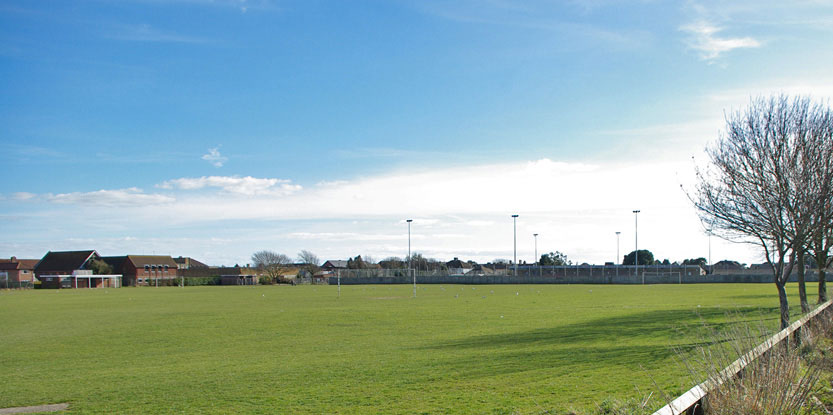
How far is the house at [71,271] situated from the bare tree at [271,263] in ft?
94.5

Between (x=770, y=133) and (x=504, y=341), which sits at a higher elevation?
(x=770, y=133)

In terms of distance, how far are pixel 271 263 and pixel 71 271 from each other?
41154mm

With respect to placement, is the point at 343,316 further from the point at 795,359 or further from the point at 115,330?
the point at 795,359

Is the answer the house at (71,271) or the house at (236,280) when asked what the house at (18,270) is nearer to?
the house at (71,271)

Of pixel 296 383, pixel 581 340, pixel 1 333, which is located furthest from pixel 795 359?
pixel 1 333

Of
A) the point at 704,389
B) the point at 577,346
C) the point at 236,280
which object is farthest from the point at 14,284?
the point at 704,389

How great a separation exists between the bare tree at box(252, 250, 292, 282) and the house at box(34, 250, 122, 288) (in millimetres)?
28799

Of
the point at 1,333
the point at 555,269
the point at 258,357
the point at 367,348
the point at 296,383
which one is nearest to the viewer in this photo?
the point at 296,383

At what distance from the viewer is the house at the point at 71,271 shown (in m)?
108

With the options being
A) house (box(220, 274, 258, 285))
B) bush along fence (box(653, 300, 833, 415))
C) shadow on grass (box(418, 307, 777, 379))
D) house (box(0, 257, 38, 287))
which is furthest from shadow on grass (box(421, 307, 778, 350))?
house (box(0, 257, 38, 287))

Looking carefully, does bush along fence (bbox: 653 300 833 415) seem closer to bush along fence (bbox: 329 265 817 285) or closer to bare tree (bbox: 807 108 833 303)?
bare tree (bbox: 807 108 833 303)

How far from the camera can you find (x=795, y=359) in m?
6.60

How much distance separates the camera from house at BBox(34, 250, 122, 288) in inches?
4269

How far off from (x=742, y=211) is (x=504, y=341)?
7826mm
